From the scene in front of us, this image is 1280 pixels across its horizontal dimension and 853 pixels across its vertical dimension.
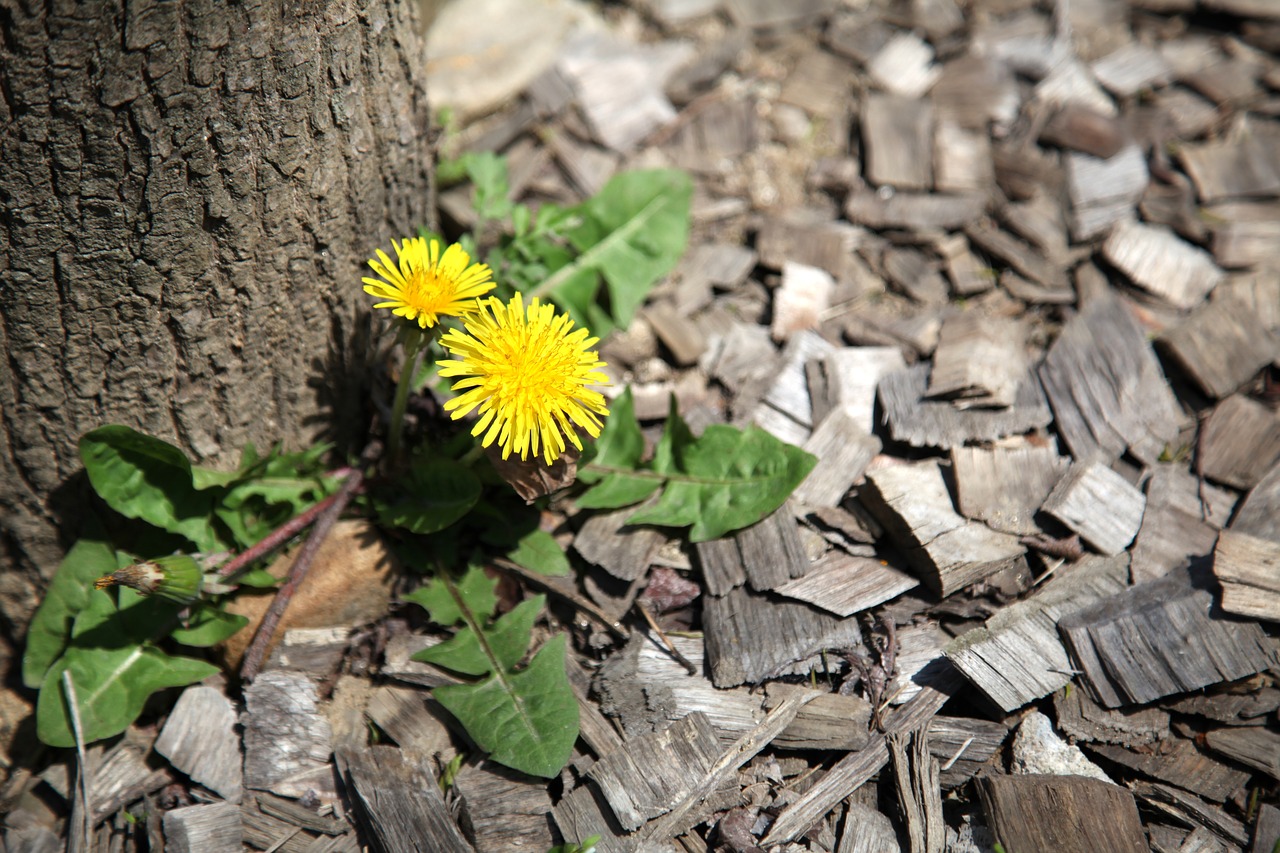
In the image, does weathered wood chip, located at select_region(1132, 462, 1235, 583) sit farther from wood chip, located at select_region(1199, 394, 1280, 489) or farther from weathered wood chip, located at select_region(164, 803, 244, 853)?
weathered wood chip, located at select_region(164, 803, 244, 853)

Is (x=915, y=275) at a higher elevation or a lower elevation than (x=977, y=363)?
higher

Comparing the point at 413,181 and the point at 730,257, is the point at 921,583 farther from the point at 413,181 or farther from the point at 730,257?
the point at 413,181

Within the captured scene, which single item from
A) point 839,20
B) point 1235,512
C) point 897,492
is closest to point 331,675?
point 897,492

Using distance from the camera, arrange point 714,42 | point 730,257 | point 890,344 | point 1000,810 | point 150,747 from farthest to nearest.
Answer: point 714,42 < point 730,257 < point 890,344 < point 150,747 < point 1000,810

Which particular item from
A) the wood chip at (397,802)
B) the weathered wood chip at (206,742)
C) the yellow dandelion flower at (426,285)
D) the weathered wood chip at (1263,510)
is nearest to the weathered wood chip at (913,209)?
the weathered wood chip at (1263,510)

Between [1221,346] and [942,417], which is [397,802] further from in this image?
[1221,346]

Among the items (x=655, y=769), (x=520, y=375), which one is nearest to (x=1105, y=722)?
(x=655, y=769)
